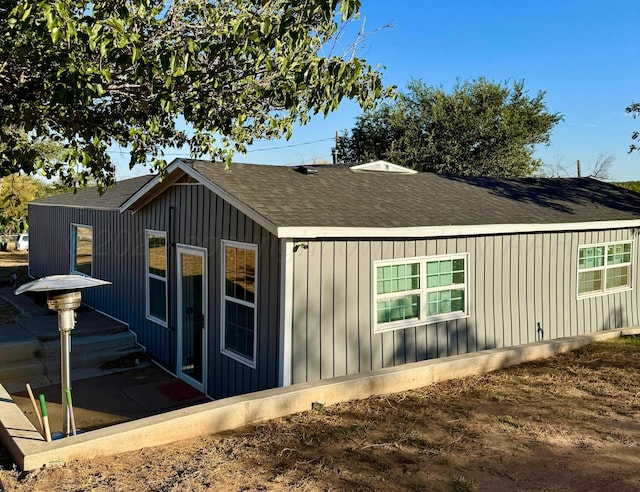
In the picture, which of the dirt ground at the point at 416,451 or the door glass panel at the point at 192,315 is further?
the door glass panel at the point at 192,315

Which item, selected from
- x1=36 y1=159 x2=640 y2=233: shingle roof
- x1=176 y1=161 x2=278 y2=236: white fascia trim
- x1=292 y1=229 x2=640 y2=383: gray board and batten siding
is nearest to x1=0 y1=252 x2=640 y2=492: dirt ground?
x1=292 y1=229 x2=640 y2=383: gray board and batten siding

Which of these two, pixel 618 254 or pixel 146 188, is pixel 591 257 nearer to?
pixel 618 254

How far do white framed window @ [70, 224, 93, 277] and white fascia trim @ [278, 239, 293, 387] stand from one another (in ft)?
27.3

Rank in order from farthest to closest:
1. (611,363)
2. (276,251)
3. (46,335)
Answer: (46,335) → (611,363) → (276,251)

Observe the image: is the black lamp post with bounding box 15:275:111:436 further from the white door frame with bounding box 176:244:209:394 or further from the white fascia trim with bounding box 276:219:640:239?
the white door frame with bounding box 176:244:209:394

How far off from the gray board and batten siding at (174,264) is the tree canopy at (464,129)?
19918 mm

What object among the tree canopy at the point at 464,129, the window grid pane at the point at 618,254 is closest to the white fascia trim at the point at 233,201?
the window grid pane at the point at 618,254

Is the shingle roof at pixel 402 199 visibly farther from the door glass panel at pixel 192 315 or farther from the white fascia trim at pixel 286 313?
the door glass panel at pixel 192 315

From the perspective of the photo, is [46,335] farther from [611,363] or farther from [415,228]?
[611,363]

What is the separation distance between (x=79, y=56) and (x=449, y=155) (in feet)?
85.1

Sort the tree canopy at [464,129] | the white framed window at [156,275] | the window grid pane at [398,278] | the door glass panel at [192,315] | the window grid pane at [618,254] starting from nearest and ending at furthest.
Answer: the window grid pane at [398,278], the door glass panel at [192,315], the white framed window at [156,275], the window grid pane at [618,254], the tree canopy at [464,129]

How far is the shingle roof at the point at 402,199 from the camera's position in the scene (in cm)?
705

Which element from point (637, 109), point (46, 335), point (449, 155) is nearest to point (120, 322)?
point (46, 335)

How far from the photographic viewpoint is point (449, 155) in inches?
1148
